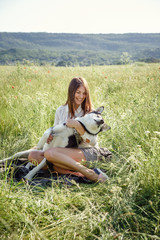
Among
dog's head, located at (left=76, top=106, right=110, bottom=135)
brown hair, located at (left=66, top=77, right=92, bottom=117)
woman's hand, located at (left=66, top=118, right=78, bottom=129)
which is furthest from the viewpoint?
brown hair, located at (left=66, top=77, right=92, bottom=117)

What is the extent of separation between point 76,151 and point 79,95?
2.39 feet

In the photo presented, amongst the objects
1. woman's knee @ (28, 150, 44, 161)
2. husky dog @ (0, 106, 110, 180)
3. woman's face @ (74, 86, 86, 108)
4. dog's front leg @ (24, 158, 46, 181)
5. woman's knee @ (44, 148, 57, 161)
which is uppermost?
woman's face @ (74, 86, 86, 108)

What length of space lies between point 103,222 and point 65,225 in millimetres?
282

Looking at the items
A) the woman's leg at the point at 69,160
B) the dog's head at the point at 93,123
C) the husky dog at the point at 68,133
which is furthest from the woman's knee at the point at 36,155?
the dog's head at the point at 93,123

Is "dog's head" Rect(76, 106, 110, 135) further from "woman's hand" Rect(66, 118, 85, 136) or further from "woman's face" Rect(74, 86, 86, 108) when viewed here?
"woman's face" Rect(74, 86, 86, 108)

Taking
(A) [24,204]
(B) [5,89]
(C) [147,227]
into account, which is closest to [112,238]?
(C) [147,227]

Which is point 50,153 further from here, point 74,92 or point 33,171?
point 74,92

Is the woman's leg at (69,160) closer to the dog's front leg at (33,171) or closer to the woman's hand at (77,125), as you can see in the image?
the dog's front leg at (33,171)

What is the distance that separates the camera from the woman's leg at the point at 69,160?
2.36m

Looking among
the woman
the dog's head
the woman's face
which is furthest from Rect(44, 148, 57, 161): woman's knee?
the woman's face

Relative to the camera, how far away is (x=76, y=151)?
256 centimetres

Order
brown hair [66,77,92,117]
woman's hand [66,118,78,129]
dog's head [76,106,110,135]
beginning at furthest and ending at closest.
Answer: brown hair [66,77,92,117], woman's hand [66,118,78,129], dog's head [76,106,110,135]

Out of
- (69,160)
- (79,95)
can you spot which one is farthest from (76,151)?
(79,95)

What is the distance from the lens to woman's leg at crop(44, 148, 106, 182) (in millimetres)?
2357
